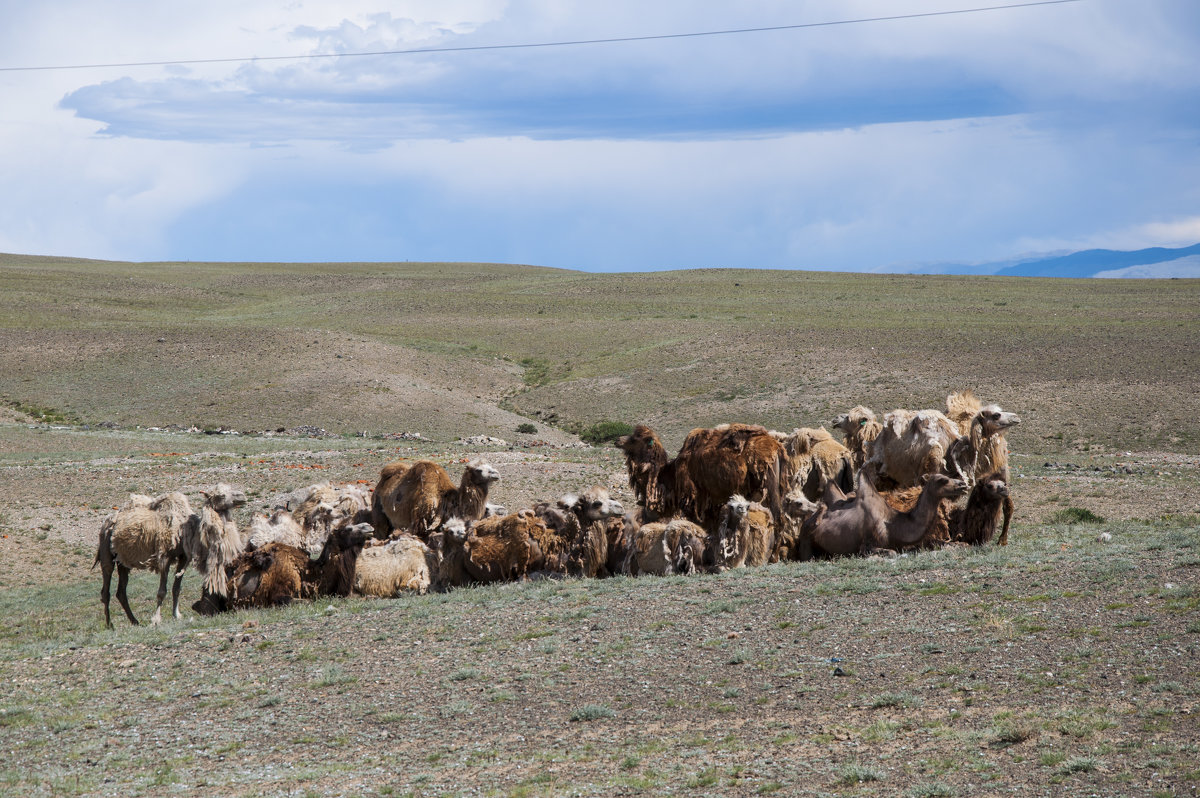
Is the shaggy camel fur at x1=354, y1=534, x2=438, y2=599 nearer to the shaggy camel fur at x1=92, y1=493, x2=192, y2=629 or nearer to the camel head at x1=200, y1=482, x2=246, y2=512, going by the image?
the camel head at x1=200, y1=482, x2=246, y2=512

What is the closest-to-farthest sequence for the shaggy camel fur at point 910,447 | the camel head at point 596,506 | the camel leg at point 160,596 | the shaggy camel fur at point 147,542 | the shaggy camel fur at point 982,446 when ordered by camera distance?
the camel leg at point 160,596 < the camel head at point 596,506 < the shaggy camel fur at point 147,542 < the shaggy camel fur at point 982,446 < the shaggy camel fur at point 910,447

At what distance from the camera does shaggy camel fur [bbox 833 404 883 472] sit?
17.3 metres

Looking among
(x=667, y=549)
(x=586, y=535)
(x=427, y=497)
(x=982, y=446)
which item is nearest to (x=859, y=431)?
(x=982, y=446)

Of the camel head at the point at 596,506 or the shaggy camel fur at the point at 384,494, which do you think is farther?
the shaggy camel fur at the point at 384,494

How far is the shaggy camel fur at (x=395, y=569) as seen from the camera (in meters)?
13.8

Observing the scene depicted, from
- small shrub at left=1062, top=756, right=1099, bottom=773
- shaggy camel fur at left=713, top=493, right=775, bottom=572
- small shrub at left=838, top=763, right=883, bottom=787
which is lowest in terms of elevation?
small shrub at left=838, top=763, right=883, bottom=787

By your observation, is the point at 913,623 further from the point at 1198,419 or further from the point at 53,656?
the point at 1198,419

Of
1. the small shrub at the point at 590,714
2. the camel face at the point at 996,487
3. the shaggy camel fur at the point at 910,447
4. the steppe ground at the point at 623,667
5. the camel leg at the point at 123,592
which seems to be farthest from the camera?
the shaggy camel fur at the point at 910,447

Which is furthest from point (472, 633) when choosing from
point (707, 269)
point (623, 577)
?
point (707, 269)

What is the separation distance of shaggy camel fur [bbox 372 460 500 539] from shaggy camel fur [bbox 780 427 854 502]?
4.16m

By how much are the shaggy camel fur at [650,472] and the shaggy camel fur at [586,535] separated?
1.06m

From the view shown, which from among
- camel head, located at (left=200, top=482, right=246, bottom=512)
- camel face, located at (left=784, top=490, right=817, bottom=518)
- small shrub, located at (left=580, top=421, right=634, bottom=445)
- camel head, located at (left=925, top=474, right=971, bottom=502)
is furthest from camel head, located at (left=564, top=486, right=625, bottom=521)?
small shrub, located at (left=580, top=421, right=634, bottom=445)

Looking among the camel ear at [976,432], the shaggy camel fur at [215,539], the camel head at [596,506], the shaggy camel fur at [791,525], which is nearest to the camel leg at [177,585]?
the shaggy camel fur at [215,539]

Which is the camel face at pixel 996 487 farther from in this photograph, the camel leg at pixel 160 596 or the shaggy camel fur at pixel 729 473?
the camel leg at pixel 160 596
